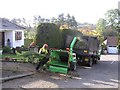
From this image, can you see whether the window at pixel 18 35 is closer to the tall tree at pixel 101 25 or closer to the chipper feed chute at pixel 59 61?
the chipper feed chute at pixel 59 61

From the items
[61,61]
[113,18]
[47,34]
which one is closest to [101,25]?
[113,18]

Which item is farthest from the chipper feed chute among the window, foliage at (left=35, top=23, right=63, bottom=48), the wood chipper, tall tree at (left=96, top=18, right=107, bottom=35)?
tall tree at (left=96, top=18, right=107, bottom=35)

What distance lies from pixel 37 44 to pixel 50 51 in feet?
19.5

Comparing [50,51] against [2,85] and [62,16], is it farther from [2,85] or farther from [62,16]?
[62,16]

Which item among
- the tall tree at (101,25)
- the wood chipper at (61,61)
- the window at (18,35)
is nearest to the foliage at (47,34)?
the wood chipper at (61,61)

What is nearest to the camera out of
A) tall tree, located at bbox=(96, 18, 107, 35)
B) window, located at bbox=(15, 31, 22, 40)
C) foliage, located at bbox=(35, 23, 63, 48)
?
foliage, located at bbox=(35, 23, 63, 48)

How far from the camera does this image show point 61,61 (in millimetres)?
16969

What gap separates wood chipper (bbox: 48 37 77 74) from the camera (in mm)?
15539

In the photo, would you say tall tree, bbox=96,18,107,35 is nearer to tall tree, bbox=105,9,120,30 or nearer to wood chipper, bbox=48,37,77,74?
tall tree, bbox=105,9,120,30

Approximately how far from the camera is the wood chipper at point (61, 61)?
51.0 ft

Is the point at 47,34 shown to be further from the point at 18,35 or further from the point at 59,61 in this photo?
the point at 18,35

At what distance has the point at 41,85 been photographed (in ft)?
37.9

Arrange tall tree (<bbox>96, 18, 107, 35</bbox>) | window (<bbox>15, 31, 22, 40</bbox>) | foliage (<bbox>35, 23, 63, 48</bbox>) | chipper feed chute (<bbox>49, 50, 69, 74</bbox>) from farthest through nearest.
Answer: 1. tall tree (<bbox>96, 18, 107, 35</bbox>)
2. window (<bbox>15, 31, 22, 40</bbox>)
3. foliage (<bbox>35, 23, 63, 48</bbox>)
4. chipper feed chute (<bbox>49, 50, 69, 74</bbox>)

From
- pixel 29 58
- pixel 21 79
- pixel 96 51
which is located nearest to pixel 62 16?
pixel 96 51
